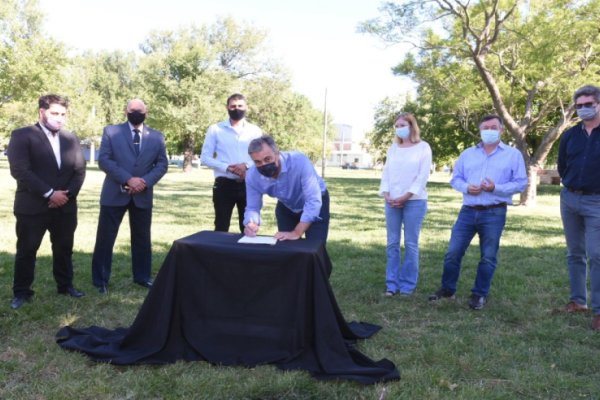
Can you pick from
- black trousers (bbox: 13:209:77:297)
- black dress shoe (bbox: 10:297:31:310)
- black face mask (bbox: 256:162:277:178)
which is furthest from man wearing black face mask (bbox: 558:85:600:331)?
black dress shoe (bbox: 10:297:31:310)

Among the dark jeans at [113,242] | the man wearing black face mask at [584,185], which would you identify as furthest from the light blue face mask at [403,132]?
the dark jeans at [113,242]

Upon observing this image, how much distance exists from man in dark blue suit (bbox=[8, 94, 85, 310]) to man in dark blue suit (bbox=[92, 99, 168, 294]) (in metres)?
0.39

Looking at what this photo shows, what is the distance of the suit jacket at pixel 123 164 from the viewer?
19.1 feet

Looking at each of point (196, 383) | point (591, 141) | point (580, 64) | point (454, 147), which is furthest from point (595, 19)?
point (454, 147)

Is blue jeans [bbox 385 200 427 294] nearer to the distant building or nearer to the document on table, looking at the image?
the document on table

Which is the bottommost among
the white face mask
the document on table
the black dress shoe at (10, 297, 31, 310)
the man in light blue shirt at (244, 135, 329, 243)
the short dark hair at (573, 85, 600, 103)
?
the black dress shoe at (10, 297, 31, 310)

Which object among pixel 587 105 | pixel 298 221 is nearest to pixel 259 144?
pixel 298 221

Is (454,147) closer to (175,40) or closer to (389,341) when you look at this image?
(175,40)

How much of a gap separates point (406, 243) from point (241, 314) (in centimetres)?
262

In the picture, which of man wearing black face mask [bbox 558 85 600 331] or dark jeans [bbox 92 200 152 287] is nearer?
man wearing black face mask [bbox 558 85 600 331]

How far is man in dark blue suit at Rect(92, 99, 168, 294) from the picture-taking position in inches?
231

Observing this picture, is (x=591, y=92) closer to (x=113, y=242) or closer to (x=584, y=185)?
(x=584, y=185)

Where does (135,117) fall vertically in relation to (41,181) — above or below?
above

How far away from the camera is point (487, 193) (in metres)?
5.44
